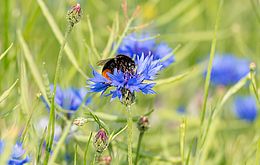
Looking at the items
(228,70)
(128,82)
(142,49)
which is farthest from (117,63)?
(228,70)

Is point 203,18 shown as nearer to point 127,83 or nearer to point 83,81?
point 83,81

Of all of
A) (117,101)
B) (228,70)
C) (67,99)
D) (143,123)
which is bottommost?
(143,123)

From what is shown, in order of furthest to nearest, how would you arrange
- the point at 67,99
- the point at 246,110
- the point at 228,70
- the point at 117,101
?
the point at 228,70 < the point at 246,110 < the point at 117,101 < the point at 67,99

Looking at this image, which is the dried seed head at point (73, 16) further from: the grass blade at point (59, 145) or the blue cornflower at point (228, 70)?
the blue cornflower at point (228, 70)

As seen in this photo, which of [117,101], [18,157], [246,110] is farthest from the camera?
[246,110]

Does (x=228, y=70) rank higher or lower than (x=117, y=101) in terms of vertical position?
higher

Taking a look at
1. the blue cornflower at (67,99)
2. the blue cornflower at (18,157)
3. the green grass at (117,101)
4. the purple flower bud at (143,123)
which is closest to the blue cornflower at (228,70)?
the green grass at (117,101)

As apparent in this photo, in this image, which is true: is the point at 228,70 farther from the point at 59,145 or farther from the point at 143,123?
the point at 59,145
